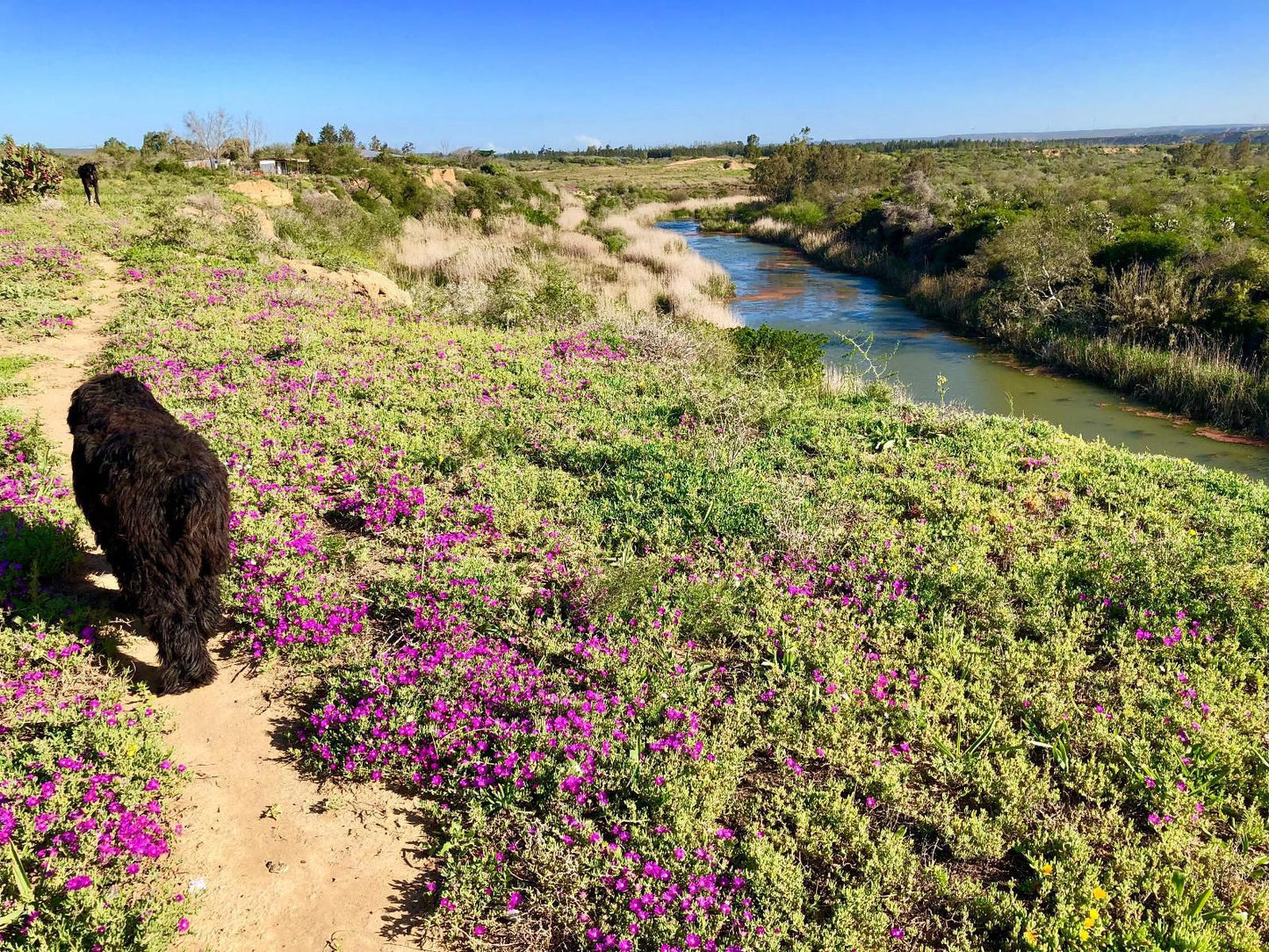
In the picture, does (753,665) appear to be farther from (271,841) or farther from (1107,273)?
(1107,273)

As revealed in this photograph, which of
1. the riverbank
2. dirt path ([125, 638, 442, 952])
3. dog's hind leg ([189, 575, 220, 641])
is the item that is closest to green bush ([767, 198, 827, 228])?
the riverbank

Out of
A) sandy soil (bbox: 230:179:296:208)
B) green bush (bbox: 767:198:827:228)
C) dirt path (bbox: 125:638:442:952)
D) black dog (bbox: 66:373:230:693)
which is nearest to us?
A: dirt path (bbox: 125:638:442:952)

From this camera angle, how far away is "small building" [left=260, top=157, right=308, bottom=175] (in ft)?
118

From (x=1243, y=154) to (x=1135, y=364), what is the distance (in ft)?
145

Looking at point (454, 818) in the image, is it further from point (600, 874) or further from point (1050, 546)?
point (1050, 546)

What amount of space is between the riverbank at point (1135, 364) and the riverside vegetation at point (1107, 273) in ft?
0.09

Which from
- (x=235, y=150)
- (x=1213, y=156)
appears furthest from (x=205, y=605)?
(x=1213, y=156)

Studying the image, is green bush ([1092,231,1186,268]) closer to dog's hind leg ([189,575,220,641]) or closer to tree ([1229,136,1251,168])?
dog's hind leg ([189,575,220,641])

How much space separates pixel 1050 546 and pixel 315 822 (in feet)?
18.6

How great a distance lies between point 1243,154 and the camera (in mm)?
42781

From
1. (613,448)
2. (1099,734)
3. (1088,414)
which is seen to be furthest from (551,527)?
(1088,414)

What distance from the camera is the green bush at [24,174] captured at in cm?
1903

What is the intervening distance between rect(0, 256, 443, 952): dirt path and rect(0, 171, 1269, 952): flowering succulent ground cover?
0.15 metres

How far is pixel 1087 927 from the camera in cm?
287
